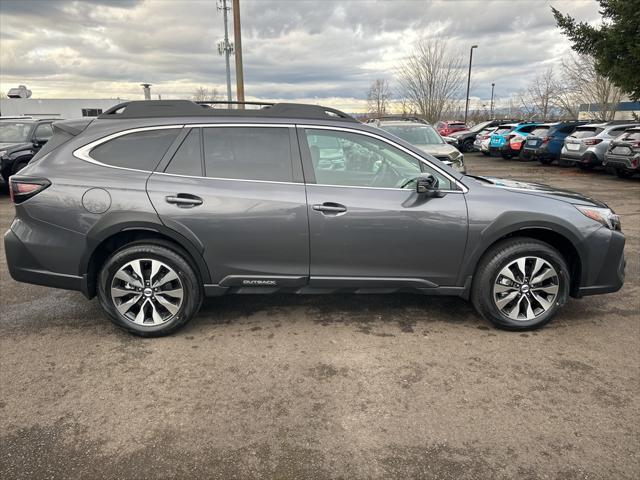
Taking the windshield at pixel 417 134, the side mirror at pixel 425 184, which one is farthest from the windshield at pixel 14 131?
the side mirror at pixel 425 184

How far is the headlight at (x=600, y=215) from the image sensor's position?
384cm

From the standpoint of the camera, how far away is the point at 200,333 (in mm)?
3818

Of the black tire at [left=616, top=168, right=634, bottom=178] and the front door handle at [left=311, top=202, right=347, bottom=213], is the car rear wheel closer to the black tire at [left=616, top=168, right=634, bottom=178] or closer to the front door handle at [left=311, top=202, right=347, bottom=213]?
the black tire at [left=616, top=168, right=634, bottom=178]

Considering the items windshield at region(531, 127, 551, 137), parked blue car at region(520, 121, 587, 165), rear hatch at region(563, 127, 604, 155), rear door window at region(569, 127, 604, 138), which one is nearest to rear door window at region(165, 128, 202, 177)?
rear hatch at region(563, 127, 604, 155)

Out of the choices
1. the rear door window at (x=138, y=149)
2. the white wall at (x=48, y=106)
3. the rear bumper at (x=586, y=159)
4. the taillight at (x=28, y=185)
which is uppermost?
the white wall at (x=48, y=106)

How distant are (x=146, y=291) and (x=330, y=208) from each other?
62.2 inches

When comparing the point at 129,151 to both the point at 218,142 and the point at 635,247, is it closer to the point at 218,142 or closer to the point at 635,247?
the point at 218,142

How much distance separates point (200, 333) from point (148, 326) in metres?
0.41

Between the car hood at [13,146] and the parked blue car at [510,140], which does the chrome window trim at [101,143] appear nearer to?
the car hood at [13,146]

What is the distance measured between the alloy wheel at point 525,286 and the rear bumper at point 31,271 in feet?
10.9

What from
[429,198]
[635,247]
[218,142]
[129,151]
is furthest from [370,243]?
[635,247]

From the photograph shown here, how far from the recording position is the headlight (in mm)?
3838

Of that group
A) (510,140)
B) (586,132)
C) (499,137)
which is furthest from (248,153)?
(499,137)

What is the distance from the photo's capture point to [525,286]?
3783 mm
